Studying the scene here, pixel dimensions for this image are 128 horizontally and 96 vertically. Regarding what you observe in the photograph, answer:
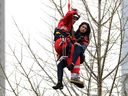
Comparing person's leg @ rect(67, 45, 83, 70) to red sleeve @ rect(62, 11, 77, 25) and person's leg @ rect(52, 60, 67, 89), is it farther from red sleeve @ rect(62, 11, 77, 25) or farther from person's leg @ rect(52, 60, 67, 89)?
red sleeve @ rect(62, 11, 77, 25)

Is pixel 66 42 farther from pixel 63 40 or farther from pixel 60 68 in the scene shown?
pixel 60 68

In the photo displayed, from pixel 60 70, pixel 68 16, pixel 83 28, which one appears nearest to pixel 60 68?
pixel 60 70

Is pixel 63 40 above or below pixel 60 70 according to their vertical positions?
above

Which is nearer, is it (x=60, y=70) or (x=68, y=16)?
(x=68, y=16)

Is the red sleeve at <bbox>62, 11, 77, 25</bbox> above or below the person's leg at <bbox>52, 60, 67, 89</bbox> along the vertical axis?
above

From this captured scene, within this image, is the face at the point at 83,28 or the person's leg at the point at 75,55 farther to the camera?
the face at the point at 83,28

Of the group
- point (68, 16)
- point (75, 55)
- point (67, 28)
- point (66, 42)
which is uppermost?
point (68, 16)

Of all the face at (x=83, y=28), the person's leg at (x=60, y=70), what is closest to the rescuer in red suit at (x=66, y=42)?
the person's leg at (x=60, y=70)

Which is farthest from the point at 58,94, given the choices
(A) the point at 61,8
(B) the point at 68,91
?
(A) the point at 61,8

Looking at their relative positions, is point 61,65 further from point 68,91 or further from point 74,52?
point 68,91

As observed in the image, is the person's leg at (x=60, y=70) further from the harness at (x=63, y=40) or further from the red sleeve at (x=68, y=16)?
the red sleeve at (x=68, y=16)

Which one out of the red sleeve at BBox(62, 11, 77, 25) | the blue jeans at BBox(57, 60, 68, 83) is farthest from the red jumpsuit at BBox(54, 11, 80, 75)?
the blue jeans at BBox(57, 60, 68, 83)

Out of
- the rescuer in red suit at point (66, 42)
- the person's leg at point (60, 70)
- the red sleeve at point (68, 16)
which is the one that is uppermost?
the red sleeve at point (68, 16)

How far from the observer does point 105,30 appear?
691 cm
